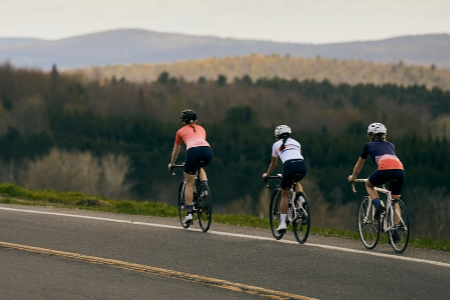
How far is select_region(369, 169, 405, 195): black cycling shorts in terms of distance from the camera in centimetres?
1137

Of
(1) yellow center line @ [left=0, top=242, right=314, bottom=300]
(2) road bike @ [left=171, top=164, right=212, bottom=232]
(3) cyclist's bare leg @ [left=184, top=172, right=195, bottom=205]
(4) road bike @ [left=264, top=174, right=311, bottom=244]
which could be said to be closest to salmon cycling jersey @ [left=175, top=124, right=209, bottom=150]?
(2) road bike @ [left=171, top=164, right=212, bottom=232]

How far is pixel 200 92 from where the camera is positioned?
173750mm

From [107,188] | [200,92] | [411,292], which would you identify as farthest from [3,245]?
[200,92]

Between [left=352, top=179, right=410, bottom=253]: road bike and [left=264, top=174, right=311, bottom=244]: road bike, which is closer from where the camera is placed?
[left=352, top=179, right=410, bottom=253]: road bike

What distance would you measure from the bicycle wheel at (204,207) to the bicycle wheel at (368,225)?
2431mm

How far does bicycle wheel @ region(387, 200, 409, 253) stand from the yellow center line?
324 cm

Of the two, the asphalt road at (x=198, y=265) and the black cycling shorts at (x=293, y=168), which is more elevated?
the black cycling shorts at (x=293, y=168)

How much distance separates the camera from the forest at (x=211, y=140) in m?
98.6

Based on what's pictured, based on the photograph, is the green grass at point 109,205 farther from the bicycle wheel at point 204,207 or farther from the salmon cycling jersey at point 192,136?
the salmon cycling jersey at point 192,136

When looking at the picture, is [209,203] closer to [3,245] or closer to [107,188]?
[3,245]

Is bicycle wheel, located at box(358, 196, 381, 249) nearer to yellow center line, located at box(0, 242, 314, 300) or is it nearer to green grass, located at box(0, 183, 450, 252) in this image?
green grass, located at box(0, 183, 450, 252)

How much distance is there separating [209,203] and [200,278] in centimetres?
422

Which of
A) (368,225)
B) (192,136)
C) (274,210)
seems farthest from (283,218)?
(192,136)

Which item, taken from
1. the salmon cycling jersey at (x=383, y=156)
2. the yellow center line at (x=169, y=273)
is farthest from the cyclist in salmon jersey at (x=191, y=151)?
the yellow center line at (x=169, y=273)
